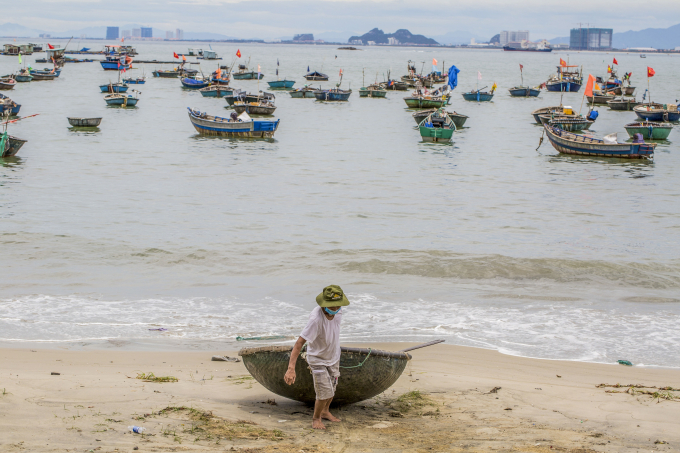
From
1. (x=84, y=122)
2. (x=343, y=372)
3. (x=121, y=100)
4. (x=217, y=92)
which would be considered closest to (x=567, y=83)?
(x=217, y=92)

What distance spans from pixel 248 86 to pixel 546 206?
2873 inches

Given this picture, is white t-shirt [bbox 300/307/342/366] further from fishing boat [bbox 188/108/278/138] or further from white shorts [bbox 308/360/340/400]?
fishing boat [bbox 188/108/278/138]

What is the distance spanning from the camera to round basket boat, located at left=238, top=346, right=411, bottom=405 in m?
6.95

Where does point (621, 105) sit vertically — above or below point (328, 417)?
above

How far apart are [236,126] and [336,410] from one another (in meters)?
32.1

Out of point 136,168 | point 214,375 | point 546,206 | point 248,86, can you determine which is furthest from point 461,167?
point 248,86

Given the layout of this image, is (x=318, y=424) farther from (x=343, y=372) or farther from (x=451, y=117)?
(x=451, y=117)

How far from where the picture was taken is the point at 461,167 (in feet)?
103

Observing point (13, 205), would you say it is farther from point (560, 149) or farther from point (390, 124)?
point (390, 124)

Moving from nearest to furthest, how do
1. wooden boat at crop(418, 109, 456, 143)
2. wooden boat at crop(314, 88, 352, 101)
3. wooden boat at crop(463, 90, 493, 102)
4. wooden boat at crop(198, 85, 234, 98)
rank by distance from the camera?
1. wooden boat at crop(418, 109, 456, 143)
2. wooden boat at crop(314, 88, 352, 101)
3. wooden boat at crop(198, 85, 234, 98)
4. wooden boat at crop(463, 90, 493, 102)

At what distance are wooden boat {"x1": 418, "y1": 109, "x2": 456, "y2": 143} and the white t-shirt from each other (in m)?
32.6

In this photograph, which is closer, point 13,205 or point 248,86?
point 13,205

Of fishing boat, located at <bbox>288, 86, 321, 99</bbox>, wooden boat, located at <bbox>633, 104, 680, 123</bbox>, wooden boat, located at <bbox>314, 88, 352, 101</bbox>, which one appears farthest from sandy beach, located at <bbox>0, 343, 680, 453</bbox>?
fishing boat, located at <bbox>288, 86, 321, 99</bbox>

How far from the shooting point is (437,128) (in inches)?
1516
